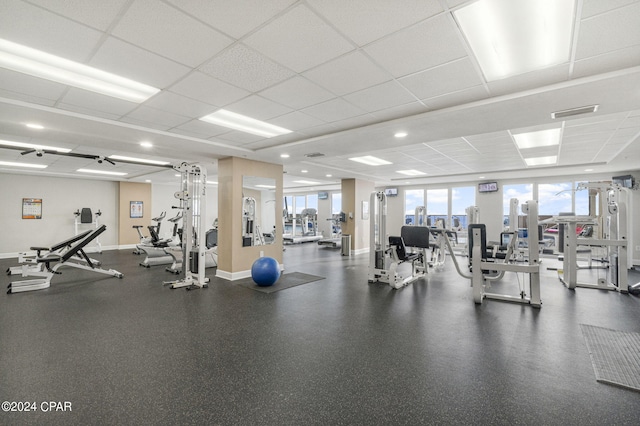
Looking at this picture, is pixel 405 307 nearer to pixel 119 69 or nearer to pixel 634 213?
pixel 119 69

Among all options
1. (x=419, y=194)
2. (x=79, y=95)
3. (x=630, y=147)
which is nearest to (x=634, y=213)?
(x=630, y=147)

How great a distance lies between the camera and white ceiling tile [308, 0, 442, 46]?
5.63 feet

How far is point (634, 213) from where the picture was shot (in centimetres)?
723

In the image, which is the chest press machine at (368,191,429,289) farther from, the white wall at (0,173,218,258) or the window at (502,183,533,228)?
the white wall at (0,173,218,258)

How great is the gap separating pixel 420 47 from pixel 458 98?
44.4 inches

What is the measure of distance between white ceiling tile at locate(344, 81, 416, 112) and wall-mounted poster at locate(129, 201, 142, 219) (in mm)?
10186

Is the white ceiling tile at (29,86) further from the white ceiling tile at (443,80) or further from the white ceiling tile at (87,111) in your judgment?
the white ceiling tile at (443,80)

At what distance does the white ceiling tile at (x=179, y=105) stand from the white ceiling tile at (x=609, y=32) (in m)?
3.32

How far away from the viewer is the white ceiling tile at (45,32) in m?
1.76

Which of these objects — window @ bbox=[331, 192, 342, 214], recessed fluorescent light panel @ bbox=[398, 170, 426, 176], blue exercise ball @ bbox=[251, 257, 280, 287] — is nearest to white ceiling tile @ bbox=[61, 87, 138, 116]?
blue exercise ball @ bbox=[251, 257, 280, 287]

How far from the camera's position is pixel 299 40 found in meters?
2.06

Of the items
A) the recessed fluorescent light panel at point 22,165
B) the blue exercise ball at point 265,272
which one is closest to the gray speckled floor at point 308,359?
the blue exercise ball at point 265,272

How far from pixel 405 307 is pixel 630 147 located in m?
5.00

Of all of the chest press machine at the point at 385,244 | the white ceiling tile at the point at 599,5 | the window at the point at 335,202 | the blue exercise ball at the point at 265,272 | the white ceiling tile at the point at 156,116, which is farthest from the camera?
the window at the point at 335,202
